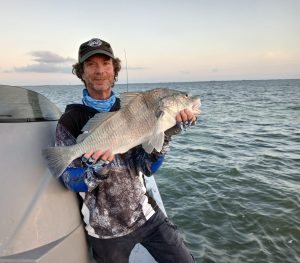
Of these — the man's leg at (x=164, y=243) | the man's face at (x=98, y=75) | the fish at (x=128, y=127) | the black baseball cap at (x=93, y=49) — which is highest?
the black baseball cap at (x=93, y=49)

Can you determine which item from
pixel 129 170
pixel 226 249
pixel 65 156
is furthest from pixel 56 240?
pixel 226 249

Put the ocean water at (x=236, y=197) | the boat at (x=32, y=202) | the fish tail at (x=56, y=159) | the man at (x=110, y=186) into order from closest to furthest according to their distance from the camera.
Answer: the boat at (x=32, y=202), the fish tail at (x=56, y=159), the man at (x=110, y=186), the ocean water at (x=236, y=197)

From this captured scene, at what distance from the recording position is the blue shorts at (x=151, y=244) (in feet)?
10.9

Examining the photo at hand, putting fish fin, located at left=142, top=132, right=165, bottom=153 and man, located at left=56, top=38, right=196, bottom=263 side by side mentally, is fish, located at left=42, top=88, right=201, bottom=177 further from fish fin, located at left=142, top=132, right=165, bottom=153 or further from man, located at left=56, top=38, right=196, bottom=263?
man, located at left=56, top=38, right=196, bottom=263

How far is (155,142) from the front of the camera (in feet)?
10.2

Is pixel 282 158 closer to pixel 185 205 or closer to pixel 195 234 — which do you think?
pixel 185 205

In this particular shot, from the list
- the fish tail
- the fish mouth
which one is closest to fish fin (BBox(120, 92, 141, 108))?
the fish mouth

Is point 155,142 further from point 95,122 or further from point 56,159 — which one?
point 56,159

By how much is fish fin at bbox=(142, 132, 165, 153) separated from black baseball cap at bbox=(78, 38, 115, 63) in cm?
102

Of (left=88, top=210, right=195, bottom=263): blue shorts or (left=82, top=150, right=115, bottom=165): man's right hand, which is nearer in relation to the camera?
(left=82, top=150, right=115, bottom=165): man's right hand

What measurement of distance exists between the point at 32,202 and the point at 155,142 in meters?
1.16

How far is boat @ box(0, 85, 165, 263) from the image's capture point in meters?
2.76

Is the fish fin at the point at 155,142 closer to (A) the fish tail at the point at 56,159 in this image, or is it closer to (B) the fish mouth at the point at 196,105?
(B) the fish mouth at the point at 196,105

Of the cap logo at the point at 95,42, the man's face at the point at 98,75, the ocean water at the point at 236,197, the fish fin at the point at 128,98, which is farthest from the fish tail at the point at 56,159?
the ocean water at the point at 236,197
